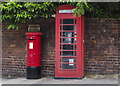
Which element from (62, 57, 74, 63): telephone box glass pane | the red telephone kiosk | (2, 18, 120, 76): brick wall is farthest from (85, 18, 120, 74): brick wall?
(62, 57, 74, 63): telephone box glass pane

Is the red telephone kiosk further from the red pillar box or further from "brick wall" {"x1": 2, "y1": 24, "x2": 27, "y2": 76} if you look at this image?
"brick wall" {"x1": 2, "y1": 24, "x2": 27, "y2": 76}

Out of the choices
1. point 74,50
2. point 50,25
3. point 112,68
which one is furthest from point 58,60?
point 112,68

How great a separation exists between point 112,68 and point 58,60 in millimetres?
2140

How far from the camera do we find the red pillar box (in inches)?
323

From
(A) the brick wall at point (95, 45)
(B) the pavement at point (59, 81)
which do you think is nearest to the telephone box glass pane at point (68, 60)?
(B) the pavement at point (59, 81)

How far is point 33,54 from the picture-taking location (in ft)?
27.1

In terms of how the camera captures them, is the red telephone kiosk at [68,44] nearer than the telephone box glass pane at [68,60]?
Yes

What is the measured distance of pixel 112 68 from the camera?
8.84m

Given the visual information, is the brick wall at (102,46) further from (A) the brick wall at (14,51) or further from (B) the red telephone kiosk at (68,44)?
(A) the brick wall at (14,51)

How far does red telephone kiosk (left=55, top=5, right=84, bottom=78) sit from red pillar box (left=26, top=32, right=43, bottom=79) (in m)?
0.67

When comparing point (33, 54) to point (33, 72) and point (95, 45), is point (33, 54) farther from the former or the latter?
point (95, 45)

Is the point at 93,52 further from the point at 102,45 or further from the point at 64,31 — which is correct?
the point at 64,31

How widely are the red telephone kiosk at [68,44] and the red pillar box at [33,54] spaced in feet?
2.21

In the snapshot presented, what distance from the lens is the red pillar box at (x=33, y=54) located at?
27.0ft
